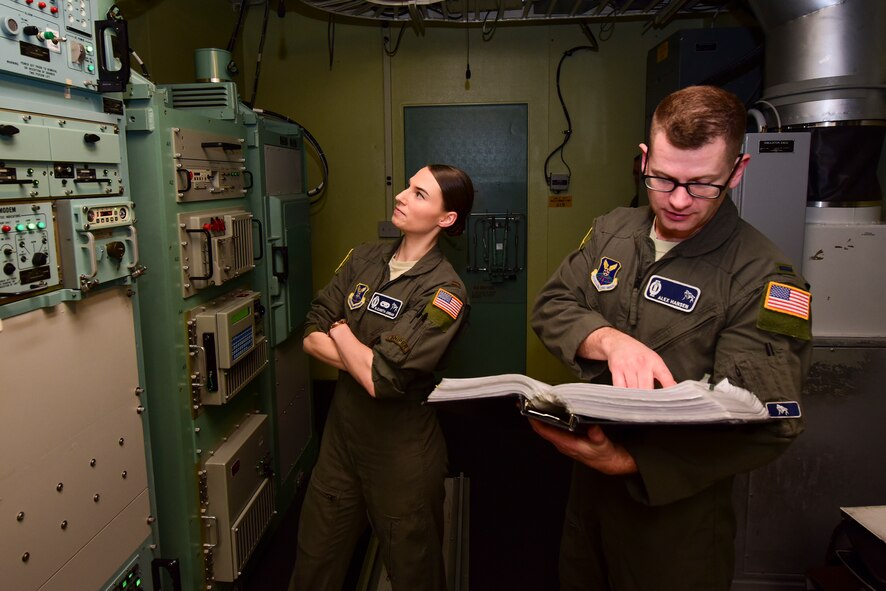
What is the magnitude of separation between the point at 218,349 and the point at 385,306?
647 millimetres

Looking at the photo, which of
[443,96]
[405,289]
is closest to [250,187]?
[405,289]

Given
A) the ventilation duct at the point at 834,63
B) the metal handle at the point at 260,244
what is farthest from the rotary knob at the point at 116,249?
the ventilation duct at the point at 834,63

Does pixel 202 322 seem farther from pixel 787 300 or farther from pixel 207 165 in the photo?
pixel 787 300

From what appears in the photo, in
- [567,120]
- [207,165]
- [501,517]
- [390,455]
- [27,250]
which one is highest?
[567,120]

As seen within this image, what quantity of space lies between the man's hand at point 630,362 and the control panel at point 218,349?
1411 millimetres

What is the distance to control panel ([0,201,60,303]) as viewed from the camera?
1.32m

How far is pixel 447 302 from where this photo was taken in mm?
1888

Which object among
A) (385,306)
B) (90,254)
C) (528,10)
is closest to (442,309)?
(385,306)

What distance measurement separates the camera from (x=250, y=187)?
8.81 ft

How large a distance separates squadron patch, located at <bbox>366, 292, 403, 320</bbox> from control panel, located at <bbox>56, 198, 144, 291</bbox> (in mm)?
712

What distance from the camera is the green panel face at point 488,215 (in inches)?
166

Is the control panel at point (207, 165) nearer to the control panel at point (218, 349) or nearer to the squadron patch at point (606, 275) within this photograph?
the control panel at point (218, 349)

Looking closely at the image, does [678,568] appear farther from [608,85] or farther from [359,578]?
[608,85]

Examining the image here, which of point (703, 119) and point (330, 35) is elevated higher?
point (330, 35)
